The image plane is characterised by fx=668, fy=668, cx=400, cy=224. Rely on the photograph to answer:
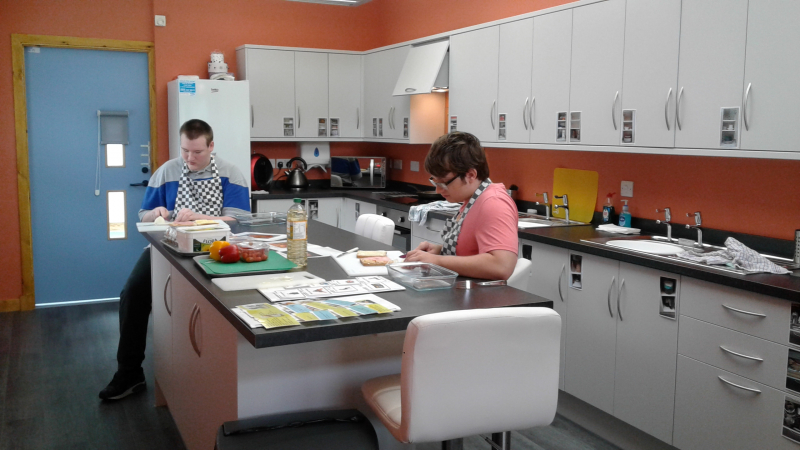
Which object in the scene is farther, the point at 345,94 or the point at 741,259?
the point at 345,94

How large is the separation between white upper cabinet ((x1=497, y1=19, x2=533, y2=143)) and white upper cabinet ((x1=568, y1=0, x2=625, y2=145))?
395mm

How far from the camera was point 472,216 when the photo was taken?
247 centimetres

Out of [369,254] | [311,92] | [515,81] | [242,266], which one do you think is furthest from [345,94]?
[242,266]

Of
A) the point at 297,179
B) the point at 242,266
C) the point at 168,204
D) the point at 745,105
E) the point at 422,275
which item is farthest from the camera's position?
the point at 297,179

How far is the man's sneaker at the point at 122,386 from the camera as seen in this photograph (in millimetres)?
3605

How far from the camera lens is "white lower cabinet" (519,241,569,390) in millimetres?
3457

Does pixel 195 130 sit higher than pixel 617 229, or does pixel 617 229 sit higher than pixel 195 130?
pixel 195 130

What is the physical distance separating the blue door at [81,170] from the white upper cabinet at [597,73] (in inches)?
147

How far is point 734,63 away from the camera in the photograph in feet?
9.27

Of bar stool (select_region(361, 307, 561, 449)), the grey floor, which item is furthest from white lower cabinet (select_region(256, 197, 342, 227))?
bar stool (select_region(361, 307, 561, 449))

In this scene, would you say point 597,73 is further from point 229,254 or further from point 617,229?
point 229,254

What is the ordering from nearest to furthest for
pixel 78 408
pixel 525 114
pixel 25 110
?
pixel 78 408, pixel 525 114, pixel 25 110

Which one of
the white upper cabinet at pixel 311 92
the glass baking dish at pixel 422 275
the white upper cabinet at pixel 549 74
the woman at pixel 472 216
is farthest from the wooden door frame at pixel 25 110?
the glass baking dish at pixel 422 275

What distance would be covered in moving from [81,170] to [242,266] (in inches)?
151
